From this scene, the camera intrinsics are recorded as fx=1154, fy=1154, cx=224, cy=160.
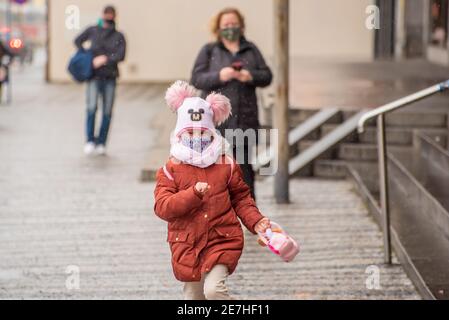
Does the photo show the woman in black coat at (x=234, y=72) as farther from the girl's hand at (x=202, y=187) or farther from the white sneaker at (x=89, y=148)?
the white sneaker at (x=89, y=148)

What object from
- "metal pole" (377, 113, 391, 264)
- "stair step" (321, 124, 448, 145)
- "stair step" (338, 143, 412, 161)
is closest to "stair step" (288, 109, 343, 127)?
"stair step" (321, 124, 448, 145)

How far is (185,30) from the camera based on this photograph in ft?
85.1

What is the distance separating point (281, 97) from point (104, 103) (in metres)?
3.99

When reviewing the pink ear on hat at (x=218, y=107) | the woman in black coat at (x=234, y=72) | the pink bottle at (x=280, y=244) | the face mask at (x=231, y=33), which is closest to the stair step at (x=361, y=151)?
the woman in black coat at (x=234, y=72)

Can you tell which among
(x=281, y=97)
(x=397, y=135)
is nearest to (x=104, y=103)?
(x=397, y=135)

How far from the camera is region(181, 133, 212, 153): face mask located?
4.88 m

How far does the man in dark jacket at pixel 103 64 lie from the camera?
1251cm

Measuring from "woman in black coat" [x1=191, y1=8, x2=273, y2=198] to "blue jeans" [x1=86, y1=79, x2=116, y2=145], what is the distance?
493cm

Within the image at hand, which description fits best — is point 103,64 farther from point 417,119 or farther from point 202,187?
point 202,187

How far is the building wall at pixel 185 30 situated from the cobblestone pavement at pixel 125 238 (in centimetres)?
1206

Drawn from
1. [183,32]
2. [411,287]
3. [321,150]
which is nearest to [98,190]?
[321,150]

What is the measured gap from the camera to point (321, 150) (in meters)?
11.2

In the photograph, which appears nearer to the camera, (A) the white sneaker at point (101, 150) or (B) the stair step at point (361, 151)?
(B) the stair step at point (361, 151)

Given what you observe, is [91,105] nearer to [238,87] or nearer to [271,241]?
[238,87]
